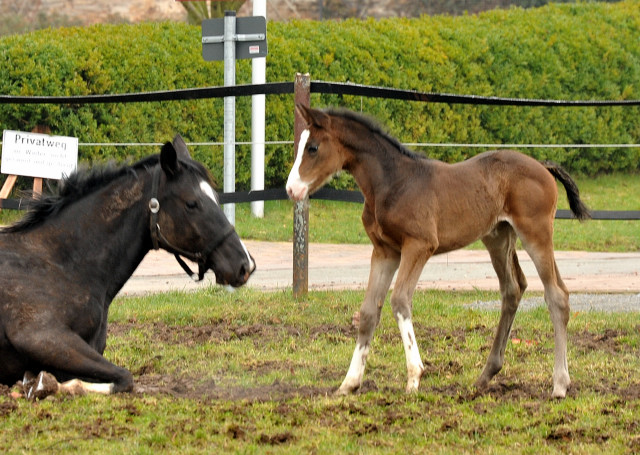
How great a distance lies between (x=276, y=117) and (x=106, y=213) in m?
11.3

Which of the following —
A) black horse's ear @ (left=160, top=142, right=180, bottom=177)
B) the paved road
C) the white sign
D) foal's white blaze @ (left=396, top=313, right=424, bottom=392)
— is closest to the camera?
black horse's ear @ (left=160, top=142, right=180, bottom=177)

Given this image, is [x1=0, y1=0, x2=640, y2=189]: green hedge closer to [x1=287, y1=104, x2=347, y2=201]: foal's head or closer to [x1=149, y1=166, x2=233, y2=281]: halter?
[x1=287, y1=104, x2=347, y2=201]: foal's head

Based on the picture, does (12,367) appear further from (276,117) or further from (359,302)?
(276,117)

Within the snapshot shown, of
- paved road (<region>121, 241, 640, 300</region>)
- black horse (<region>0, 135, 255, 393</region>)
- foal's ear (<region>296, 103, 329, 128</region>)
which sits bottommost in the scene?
paved road (<region>121, 241, 640, 300</region>)

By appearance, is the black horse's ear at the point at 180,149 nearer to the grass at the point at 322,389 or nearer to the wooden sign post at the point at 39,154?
the grass at the point at 322,389

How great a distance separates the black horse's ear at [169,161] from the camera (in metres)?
5.80

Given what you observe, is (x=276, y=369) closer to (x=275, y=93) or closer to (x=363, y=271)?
(x=275, y=93)

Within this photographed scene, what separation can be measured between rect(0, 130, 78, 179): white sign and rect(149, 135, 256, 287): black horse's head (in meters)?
5.84

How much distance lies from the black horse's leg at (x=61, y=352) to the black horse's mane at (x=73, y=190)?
30.9 inches

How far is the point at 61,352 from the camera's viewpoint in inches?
222

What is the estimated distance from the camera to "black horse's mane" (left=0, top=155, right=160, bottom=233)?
6.11m

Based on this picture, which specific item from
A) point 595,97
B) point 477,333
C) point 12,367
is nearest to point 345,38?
point 595,97

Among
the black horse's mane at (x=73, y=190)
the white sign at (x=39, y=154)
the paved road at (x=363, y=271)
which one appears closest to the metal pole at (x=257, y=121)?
the paved road at (x=363, y=271)

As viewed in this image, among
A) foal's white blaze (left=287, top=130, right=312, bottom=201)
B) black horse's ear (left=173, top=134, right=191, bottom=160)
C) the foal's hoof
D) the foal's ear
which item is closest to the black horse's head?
black horse's ear (left=173, top=134, right=191, bottom=160)
